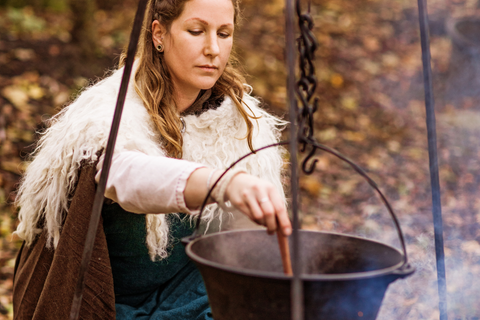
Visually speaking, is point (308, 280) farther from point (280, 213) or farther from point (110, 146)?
point (110, 146)

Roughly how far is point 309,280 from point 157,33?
1.24 m

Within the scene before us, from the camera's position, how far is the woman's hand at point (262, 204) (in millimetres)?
1028

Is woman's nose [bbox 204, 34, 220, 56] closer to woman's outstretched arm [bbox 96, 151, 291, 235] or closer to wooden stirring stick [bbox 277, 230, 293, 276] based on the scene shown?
woman's outstretched arm [bbox 96, 151, 291, 235]

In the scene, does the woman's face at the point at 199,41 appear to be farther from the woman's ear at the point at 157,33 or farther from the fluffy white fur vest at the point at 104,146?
the fluffy white fur vest at the point at 104,146

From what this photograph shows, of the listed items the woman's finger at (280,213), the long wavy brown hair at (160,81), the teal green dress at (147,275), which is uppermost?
the long wavy brown hair at (160,81)

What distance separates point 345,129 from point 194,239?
4.57m

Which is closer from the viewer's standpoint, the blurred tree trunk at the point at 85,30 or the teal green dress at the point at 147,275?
the teal green dress at the point at 147,275

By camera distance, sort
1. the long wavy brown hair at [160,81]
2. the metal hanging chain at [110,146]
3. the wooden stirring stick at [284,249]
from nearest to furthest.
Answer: the wooden stirring stick at [284,249] → the metal hanging chain at [110,146] → the long wavy brown hair at [160,81]

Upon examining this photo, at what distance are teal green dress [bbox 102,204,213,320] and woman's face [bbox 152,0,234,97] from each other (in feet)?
1.91

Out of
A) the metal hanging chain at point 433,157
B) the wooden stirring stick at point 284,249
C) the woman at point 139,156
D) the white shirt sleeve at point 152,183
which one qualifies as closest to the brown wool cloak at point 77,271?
the woman at point 139,156

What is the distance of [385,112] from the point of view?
593 cm

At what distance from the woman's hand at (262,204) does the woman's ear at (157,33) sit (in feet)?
3.10

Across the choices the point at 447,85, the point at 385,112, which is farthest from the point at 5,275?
the point at 447,85

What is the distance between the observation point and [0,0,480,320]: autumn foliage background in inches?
135
